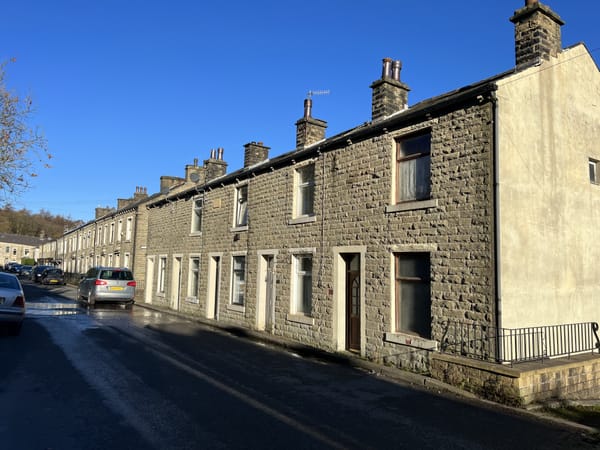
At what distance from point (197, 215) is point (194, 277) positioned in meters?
2.93

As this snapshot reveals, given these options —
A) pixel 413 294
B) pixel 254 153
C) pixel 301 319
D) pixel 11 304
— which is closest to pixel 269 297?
pixel 301 319

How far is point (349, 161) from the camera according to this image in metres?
12.4

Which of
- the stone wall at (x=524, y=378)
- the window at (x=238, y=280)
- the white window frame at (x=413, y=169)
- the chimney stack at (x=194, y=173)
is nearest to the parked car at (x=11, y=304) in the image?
the window at (x=238, y=280)

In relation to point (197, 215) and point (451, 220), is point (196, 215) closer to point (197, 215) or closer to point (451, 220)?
point (197, 215)

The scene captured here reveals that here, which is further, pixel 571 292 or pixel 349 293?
pixel 349 293

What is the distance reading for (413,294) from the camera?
33.4 ft

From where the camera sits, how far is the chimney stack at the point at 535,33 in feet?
32.1

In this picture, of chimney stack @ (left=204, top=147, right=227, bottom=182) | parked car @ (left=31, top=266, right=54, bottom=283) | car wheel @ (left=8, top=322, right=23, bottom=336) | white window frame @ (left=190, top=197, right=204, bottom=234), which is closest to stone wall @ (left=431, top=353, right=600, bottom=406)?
car wheel @ (left=8, top=322, right=23, bottom=336)

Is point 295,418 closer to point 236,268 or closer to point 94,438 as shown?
point 94,438

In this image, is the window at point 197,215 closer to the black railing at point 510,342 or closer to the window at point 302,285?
the window at point 302,285

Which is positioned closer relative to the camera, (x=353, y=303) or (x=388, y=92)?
(x=353, y=303)

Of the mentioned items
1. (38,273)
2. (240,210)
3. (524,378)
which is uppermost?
(240,210)

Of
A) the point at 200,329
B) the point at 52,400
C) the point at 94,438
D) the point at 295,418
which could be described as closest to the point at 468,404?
the point at 295,418

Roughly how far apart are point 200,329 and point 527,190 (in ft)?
37.1
